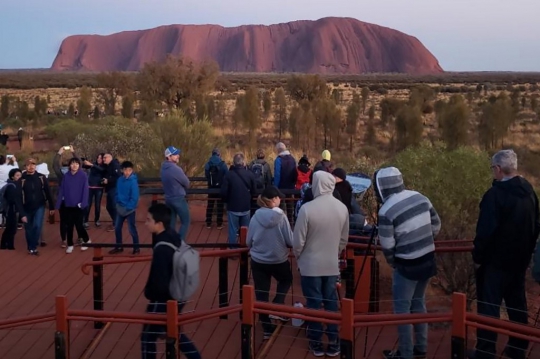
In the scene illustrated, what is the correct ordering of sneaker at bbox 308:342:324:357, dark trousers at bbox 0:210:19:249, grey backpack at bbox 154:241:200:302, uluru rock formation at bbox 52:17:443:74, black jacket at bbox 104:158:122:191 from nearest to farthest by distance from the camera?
grey backpack at bbox 154:241:200:302 → sneaker at bbox 308:342:324:357 → dark trousers at bbox 0:210:19:249 → black jacket at bbox 104:158:122:191 → uluru rock formation at bbox 52:17:443:74

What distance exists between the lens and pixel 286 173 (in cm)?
1090

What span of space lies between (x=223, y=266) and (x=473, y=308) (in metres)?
3.43

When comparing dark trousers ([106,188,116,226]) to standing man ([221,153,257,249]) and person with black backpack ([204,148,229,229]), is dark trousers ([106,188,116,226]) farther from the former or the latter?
standing man ([221,153,257,249])

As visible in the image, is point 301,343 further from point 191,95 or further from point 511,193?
point 191,95

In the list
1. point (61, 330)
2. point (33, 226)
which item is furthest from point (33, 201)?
point (61, 330)

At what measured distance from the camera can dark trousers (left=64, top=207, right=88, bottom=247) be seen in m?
9.73

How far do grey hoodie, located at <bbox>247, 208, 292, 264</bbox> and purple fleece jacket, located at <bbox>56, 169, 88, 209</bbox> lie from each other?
14.1 ft

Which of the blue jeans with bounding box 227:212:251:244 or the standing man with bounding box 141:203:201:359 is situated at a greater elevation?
the standing man with bounding box 141:203:201:359

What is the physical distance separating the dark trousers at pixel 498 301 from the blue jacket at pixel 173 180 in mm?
4787

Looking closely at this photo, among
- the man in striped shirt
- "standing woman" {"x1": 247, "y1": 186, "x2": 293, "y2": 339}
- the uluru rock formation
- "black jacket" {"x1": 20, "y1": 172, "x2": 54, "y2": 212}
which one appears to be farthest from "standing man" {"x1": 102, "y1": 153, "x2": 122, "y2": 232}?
the uluru rock formation

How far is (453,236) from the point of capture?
31.1 feet

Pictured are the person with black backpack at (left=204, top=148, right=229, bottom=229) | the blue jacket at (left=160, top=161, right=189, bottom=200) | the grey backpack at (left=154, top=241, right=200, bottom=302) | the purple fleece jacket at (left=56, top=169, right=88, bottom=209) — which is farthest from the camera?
the person with black backpack at (left=204, top=148, right=229, bottom=229)

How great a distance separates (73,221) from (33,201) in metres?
0.66

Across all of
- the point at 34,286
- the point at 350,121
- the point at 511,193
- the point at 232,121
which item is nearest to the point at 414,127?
the point at 350,121
